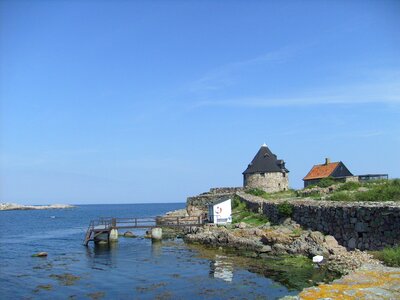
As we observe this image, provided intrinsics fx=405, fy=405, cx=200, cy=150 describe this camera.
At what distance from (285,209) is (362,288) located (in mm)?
18973

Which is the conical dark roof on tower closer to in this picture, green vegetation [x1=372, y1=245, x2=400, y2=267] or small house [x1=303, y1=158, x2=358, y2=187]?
small house [x1=303, y1=158, x2=358, y2=187]

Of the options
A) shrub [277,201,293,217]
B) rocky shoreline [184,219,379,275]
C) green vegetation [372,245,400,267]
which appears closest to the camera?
green vegetation [372,245,400,267]

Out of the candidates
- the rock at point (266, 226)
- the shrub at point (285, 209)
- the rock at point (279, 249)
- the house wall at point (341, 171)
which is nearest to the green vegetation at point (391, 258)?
the rock at point (279, 249)

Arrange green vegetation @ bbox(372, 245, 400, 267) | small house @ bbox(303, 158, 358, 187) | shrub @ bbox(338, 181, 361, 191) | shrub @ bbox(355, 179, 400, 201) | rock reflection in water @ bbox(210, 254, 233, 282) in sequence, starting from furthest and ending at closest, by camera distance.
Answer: small house @ bbox(303, 158, 358, 187) → shrub @ bbox(338, 181, 361, 191) → shrub @ bbox(355, 179, 400, 201) → rock reflection in water @ bbox(210, 254, 233, 282) → green vegetation @ bbox(372, 245, 400, 267)

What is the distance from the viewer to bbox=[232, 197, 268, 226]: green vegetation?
3288 cm

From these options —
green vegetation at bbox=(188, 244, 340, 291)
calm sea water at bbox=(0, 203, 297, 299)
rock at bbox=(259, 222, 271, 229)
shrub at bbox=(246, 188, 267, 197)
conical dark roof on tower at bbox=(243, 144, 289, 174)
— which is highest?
conical dark roof on tower at bbox=(243, 144, 289, 174)

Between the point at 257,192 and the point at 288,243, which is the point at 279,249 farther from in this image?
the point at 257,192

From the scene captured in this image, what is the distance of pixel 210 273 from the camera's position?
2052 cm

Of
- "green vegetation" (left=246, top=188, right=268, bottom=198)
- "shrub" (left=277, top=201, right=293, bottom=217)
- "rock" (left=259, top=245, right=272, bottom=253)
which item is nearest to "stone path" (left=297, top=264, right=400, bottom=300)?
"rock" (left=259, top=245, right=272, bottom=253)

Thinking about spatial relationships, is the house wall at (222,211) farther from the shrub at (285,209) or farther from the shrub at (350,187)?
the shrub at (350,187)

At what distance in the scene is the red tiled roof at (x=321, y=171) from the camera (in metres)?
52.1

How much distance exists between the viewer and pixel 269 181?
56.2 meters

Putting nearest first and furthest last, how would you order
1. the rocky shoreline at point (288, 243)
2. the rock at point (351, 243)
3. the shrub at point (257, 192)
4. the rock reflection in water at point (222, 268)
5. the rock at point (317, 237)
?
the rocky shoreline at point (288, 243)
the rock reflection in water at point (222, 268)
the rock at point (351, 243)
the rock at point (317, 237)
the shrub at point (257, 192)

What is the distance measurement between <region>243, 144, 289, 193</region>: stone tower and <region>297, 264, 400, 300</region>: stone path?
4504 centimetres
